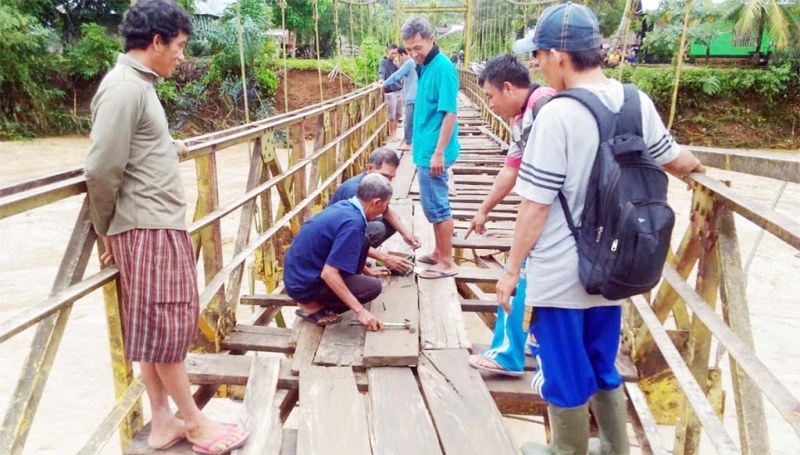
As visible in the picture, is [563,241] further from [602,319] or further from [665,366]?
[665,366]

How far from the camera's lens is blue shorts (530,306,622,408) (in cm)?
173

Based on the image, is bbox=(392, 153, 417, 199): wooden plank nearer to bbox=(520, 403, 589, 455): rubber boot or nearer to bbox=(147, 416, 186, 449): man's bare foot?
bbox=(147, 416, 186, 449): man's bare foot

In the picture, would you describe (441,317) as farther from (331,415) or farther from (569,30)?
(569,30)

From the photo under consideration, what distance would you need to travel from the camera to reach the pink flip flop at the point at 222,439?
1939mm

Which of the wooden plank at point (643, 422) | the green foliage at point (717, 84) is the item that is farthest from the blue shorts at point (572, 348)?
the green foliage at point (717, 84)

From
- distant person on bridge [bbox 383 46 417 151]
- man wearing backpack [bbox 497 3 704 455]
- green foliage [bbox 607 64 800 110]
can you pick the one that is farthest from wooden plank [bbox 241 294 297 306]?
green foliage [bbox 607 64 800 110]

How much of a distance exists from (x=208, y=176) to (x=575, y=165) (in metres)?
1.70

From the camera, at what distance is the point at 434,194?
3.35 metres

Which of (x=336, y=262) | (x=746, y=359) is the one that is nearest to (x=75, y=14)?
(x=336, y=262)

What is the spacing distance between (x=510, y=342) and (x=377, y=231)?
1.43 m

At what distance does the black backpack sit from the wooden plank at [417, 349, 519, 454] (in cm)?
71

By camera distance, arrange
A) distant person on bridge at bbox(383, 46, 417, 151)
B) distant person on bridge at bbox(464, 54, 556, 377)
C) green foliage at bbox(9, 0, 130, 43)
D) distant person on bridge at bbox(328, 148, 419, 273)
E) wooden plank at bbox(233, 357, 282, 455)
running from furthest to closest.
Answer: green foliage at bbox(9, 0, 130, 43) → distant person on bridge at bbox(383, 46, 417, 151) → distant person on bridge at bbox(328, 148, 419, 273) → distant person on bridge at bbox(464, 54, 556, 377) → wooden plank at bbox(233, 357, 282, 455)

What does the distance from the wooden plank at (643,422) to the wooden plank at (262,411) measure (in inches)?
50.7

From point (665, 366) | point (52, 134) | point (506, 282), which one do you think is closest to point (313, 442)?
point (506, 282)
